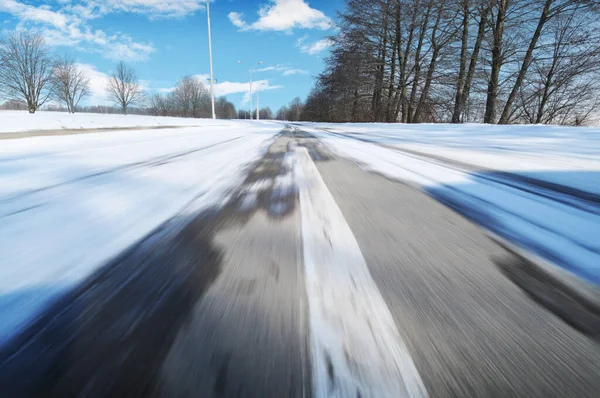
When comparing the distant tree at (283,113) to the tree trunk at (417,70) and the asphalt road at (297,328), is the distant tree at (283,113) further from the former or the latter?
the asphalt road at (297,328)

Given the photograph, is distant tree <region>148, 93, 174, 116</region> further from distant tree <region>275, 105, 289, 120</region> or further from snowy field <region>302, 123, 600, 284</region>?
snowy field <region>302, 123, 600, 284</region>

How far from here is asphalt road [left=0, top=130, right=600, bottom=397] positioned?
50 cm

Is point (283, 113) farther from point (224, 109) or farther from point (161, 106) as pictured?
point (161, 106)

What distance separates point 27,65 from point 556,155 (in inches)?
1764

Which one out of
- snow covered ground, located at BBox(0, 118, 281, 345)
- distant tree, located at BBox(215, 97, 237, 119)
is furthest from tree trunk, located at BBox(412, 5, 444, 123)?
distant tree, located at BBox(215, 97, 237, 119)

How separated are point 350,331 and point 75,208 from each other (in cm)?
153

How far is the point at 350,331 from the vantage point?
2.04 ft

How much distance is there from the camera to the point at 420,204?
1.52 meters

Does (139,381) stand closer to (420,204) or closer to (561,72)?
(420,204)

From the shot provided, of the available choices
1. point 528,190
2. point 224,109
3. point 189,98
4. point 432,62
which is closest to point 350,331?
point 528,190

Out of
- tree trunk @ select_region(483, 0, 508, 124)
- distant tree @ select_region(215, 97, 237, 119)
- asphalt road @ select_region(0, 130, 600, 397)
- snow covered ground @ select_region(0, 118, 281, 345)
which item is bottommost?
asphalt road @ select_region(0, 130, 600, 397)

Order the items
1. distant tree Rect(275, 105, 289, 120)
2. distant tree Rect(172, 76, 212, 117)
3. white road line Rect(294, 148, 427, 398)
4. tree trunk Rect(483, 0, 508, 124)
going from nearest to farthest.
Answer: white road line Rect(294, 148, 427, 398), tree trunk Rect(483, 0, 508, 124), distant tree Rect(172, 76, 212, 117), distant tree Rect(275, 105, 289, 120)

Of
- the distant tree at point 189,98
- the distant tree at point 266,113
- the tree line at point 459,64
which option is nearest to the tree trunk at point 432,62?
the tree line at point 459,64

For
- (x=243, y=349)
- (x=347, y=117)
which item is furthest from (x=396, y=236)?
(x=347, y=117)
